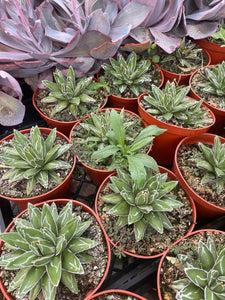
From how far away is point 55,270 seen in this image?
2.96ft

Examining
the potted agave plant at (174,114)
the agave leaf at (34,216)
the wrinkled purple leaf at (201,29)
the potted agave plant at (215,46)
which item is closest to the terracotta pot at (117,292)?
the agave leaf at (34,216)

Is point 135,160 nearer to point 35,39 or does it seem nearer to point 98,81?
point 98,81

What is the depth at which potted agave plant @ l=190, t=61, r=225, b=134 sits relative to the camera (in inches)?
65.6

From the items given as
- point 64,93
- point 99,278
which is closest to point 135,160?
point 99,278

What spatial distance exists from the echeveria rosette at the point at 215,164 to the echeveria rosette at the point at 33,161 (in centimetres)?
76

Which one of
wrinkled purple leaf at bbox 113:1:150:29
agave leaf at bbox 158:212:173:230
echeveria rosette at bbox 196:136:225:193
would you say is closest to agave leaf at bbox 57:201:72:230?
agave leaf at bbox 158:212:173:230

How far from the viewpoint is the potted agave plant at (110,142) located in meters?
1.13

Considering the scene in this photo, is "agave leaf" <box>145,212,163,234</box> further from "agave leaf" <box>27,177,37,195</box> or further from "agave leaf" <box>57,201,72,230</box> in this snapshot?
"agave leaf" <box>27,177,37,195</box>

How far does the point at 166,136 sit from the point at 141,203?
0.57m

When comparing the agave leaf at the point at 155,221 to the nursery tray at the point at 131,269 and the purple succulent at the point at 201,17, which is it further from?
the purple succulent at the point at 201,17

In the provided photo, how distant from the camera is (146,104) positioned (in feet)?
5.28

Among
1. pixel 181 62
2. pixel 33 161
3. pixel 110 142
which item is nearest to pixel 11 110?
pixel 33 161

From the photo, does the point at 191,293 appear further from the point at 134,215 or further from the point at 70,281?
the point at 70,281

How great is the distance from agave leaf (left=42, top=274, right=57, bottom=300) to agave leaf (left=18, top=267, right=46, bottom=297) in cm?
3
